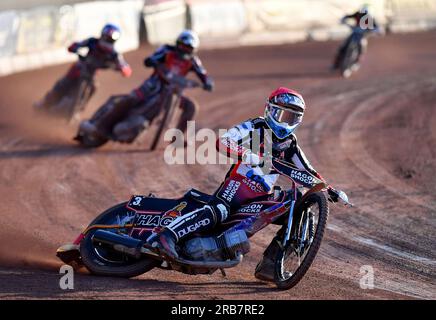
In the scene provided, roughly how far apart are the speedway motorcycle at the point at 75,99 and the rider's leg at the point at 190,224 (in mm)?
9227

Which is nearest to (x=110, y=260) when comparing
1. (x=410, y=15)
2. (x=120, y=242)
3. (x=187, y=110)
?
(x=120, y=242)

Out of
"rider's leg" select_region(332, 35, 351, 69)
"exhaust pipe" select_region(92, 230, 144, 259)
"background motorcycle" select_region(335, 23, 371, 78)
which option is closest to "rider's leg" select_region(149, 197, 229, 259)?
"exhaust pipe" select_region(92, 230, 144, 259)

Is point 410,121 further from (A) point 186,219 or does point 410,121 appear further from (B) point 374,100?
(A) point 186,219

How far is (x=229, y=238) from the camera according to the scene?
816 centimetres

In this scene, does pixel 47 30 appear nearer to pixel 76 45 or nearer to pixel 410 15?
pixel 76 45

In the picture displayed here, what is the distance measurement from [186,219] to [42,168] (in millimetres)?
6295

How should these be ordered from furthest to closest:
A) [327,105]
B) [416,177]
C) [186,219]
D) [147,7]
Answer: [147,7] < [327,105] < [416,177] < [186,219]

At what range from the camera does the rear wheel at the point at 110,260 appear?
835cm

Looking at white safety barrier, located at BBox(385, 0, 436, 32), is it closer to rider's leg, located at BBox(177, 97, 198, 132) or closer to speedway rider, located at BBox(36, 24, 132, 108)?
speedway rider, located at BBox(36, 24, 132, 108)

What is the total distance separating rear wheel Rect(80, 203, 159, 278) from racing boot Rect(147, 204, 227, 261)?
1.08ft

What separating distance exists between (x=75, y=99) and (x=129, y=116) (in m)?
2.35

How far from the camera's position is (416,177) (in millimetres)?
13305
